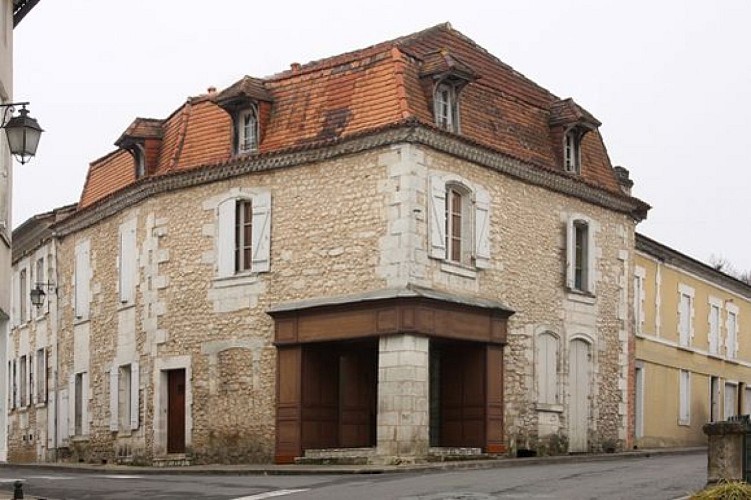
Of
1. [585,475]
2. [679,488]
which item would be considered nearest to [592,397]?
[585,475]

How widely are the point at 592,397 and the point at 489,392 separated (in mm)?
4581

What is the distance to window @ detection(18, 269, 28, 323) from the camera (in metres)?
39.5

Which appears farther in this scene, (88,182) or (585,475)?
(88,182)

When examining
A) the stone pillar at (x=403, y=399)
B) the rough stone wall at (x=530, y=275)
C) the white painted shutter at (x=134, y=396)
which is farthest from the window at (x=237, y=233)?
the stone pillar at (x=403, y=399)

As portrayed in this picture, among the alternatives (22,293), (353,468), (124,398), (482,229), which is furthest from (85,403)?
(353,468)

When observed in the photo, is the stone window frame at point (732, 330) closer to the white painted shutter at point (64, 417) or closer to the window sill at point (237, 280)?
the window sill at point (237, 280)

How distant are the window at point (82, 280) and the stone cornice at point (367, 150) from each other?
106cm

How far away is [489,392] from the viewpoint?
2583 cm

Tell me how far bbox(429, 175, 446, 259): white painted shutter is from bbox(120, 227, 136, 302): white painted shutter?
8.12 metres

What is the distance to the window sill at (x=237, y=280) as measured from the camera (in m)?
27.0

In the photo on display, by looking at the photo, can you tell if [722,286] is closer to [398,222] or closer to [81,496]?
[398,222]

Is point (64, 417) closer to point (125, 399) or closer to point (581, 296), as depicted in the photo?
point (125, 399)

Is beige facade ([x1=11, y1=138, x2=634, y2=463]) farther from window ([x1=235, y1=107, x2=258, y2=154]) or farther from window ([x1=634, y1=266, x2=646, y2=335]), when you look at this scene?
window ([x1=634, y1=266, x2=646, y2=335])

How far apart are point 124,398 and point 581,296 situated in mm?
10378
